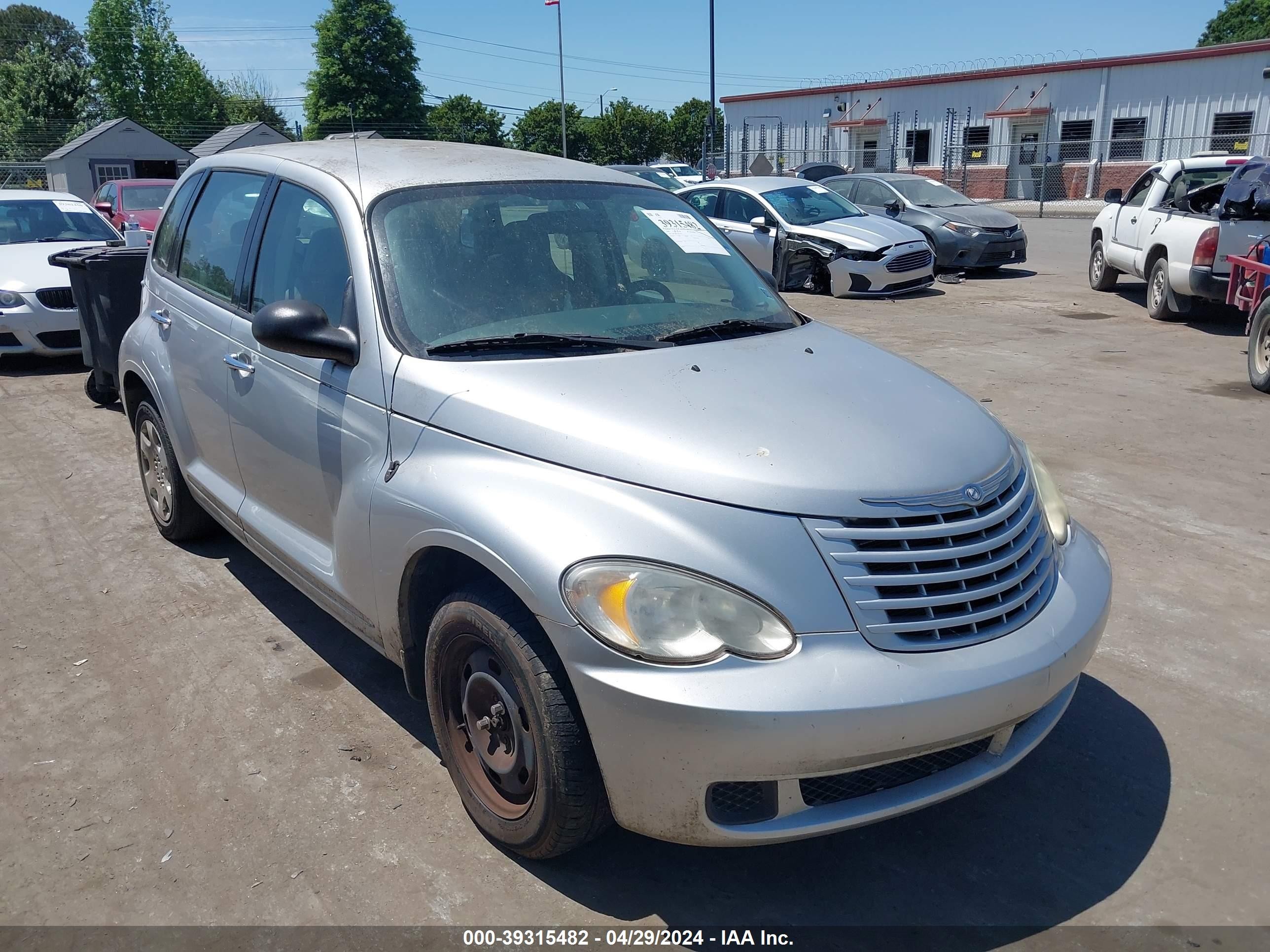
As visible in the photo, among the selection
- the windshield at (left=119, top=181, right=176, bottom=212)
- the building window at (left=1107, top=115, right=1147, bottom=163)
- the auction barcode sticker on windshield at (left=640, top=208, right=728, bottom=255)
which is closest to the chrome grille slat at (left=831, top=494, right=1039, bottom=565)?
the auction barcode sticker on windshield at (left=640, top=208, right=728, bottom=255)

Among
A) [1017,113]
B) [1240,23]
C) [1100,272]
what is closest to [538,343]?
[1100,272]

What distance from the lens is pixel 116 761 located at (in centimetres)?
340

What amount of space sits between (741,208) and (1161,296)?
5841 millimetres

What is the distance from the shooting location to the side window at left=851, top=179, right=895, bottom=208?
1683 centimetres

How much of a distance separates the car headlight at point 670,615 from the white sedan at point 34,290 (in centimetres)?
839

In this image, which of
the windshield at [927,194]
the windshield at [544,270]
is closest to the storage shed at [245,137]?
the windshield at [927,194]

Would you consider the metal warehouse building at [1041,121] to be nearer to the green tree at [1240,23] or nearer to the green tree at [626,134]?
the green tree at [626,134]

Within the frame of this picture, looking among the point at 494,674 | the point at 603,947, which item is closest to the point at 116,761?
the point at 494,674

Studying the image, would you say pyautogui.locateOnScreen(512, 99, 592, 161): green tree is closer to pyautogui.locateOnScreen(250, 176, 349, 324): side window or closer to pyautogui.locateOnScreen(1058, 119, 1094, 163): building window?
pyautogui.locateOnScreen(1058, 119, 1094, 163): building window

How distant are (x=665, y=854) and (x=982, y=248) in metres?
14.3

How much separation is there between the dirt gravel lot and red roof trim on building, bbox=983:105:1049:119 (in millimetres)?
36990

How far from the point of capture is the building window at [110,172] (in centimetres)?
4050

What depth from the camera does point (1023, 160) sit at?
38.3 m

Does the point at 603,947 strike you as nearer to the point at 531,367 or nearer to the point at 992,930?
the point at 992,930
